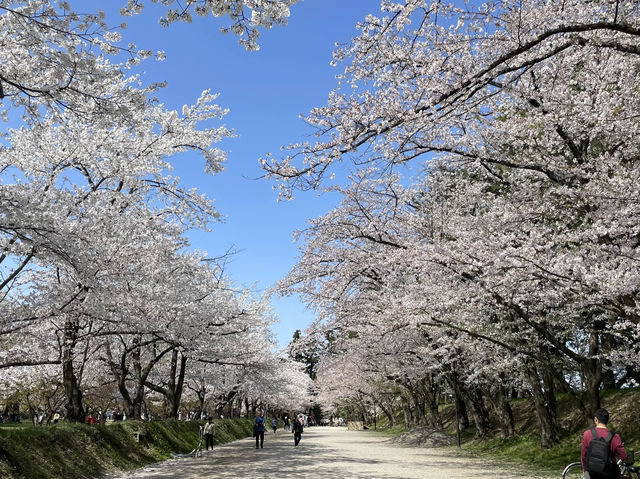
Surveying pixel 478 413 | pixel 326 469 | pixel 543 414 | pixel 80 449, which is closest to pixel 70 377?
pixel 80 449

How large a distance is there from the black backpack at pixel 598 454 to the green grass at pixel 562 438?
6735mm

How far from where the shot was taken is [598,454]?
18.2 feet

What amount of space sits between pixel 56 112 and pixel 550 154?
890 centimetres

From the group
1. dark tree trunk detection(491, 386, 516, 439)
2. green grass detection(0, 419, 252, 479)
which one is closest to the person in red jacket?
green grass detection(0, 419, 252, 479)

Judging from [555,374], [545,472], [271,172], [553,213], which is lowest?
[545,472]

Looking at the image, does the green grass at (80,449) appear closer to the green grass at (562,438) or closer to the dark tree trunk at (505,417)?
the green grass at (562,438)

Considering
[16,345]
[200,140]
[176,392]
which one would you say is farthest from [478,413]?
[16,345]

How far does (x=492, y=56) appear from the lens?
20.0ft

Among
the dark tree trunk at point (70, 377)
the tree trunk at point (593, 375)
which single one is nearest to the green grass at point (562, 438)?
the tree trunk at point (593, 375)

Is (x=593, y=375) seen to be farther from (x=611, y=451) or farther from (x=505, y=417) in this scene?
(x=505, y=417)

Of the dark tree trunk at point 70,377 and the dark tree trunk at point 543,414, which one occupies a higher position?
the dark tree trunk at point 70,377

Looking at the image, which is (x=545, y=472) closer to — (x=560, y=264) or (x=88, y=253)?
(x=560, y=264)

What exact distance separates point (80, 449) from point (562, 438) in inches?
571

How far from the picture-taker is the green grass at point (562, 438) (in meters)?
13.0
